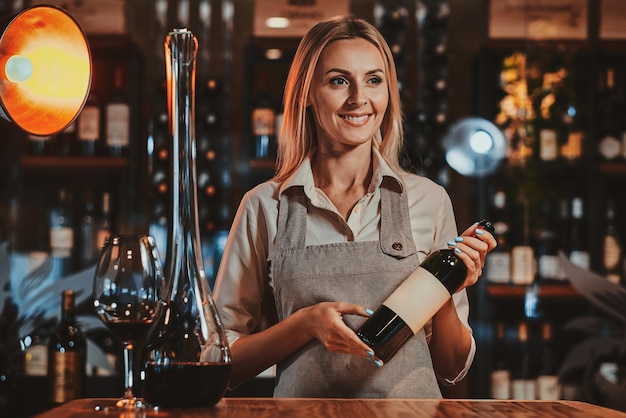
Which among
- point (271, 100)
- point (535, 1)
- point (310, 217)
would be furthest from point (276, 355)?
point (535, 1)

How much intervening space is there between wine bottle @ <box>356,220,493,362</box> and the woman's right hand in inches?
0.6

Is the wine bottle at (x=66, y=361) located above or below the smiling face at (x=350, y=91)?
below

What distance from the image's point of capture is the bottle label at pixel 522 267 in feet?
10.7

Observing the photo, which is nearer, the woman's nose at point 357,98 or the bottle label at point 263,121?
the woman's nose at point 357,98

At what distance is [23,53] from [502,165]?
239cm

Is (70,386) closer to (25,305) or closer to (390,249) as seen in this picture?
(25,305)

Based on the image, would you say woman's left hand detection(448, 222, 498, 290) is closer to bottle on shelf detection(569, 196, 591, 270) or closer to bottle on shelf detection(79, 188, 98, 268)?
bottle on shelf detection(569, 196, 591, 270)

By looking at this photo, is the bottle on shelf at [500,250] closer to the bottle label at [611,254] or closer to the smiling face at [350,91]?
the bottle label at [611,254]

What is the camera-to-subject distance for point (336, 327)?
→ 116 centimetres

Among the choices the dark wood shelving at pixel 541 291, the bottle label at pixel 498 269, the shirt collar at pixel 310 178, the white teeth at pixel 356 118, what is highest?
the white teeth at pixel 356 118

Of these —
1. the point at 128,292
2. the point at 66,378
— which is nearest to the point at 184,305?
the point at 128,292

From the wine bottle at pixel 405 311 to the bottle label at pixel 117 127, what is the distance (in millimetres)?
2290

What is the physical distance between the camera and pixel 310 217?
154cm

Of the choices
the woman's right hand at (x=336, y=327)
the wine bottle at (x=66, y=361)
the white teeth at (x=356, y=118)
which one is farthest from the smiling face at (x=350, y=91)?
the wine bottle at (x=66, y=361)
